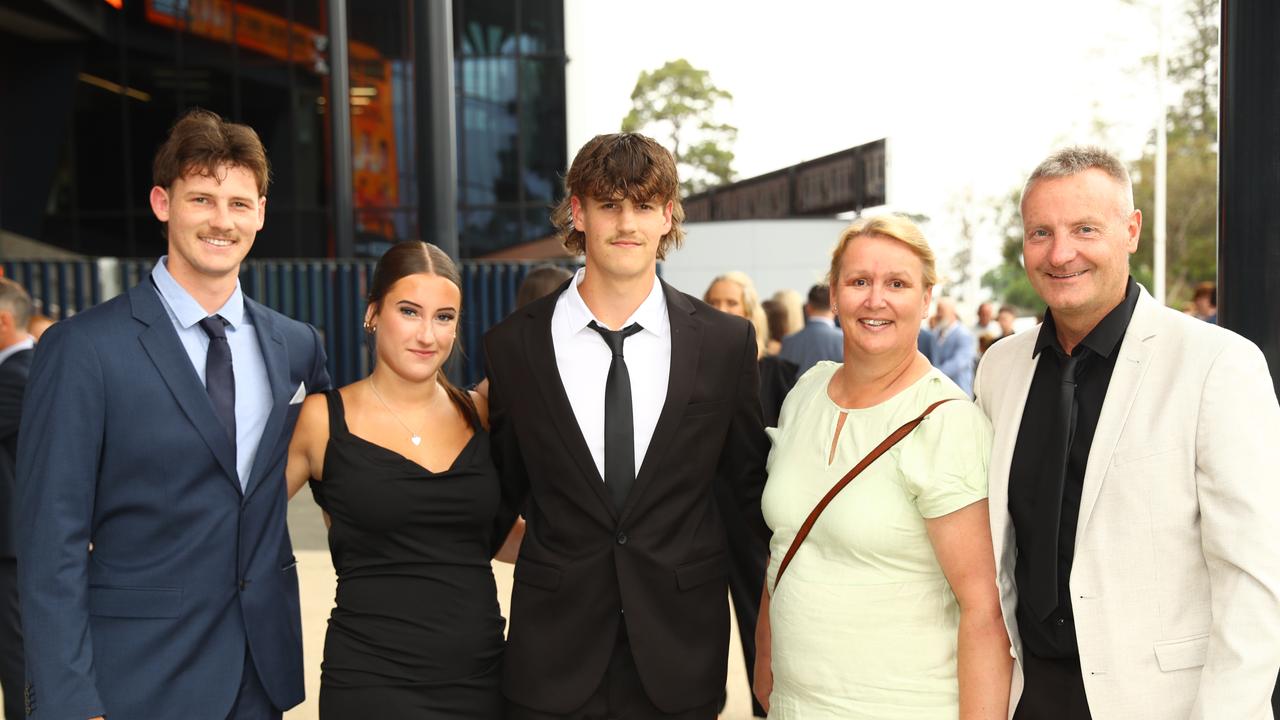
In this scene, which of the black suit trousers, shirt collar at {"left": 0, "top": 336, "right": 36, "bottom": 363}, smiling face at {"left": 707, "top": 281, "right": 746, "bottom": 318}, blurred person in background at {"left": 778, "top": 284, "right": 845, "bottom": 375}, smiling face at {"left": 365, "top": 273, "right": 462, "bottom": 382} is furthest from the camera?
blurred person in background at {"left": 778, "top": 284, "right": 845, "bottom": 375}

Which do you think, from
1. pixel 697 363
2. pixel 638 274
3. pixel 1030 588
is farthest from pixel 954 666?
pixel 638 274

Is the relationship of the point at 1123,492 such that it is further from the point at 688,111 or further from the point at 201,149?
the point at 688,111

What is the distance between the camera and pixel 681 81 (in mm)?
47750

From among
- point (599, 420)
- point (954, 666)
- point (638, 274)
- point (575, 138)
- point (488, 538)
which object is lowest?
point (954, 666)

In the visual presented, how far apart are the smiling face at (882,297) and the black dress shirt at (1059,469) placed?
14.3 inches

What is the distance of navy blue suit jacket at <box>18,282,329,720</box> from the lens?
2438 millimetres

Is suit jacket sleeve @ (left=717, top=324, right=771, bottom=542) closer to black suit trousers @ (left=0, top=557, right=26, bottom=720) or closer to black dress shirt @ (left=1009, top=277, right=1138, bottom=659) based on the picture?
black dress shirt @ (left=1009, top=277, right=1138, bottom=659)

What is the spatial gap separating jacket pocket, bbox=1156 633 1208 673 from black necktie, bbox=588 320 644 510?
4.20 ft

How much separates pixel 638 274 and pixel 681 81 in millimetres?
46573

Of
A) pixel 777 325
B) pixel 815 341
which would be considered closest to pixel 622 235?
pixel 815 341

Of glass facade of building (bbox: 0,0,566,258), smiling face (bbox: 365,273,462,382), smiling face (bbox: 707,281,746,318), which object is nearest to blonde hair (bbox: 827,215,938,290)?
smiling face (bbox: 365,273,462,382)

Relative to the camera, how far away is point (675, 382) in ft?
9.19

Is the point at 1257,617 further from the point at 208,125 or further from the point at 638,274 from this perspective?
the point at 208,125

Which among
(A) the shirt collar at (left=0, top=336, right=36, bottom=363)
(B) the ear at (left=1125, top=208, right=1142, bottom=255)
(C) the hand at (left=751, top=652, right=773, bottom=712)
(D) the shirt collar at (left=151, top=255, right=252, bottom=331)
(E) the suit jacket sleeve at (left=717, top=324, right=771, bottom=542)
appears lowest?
(C) the hand at (left=751, top=652, right=773, bottom=712)
